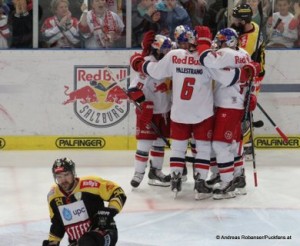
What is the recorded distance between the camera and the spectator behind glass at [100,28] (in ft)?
26.6

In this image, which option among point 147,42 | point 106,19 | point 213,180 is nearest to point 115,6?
point 106,19

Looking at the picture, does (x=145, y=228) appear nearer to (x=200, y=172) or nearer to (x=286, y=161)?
(x=200, y=172)

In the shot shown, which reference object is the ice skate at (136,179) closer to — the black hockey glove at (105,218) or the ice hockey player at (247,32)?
the ice hockey player at (247,32)

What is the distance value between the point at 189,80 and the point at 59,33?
77.3 inches

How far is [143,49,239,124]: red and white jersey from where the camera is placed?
6.47 metres

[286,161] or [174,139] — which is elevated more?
[174,139]

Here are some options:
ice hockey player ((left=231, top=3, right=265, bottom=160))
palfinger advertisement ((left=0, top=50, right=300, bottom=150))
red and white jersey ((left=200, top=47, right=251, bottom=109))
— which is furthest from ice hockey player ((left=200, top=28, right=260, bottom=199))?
palfinger advertisement ((left=0, top=50, right=300, bottom=150))

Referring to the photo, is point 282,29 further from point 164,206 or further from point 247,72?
point 164,206

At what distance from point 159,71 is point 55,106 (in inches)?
67.0

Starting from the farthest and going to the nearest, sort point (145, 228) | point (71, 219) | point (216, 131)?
point (216, 131) → point (145, 228) → point (71, 219)

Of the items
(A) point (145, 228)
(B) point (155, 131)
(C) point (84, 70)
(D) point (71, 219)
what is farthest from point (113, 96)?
(D) point (71, 219)

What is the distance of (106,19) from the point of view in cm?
811

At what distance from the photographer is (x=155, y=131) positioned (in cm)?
686

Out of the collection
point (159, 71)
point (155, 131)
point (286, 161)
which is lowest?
point (286, 161)
